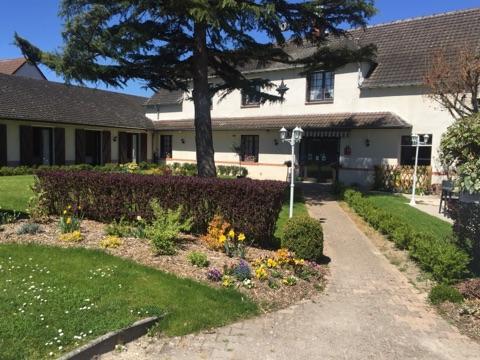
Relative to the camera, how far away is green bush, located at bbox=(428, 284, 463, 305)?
6.03 metres

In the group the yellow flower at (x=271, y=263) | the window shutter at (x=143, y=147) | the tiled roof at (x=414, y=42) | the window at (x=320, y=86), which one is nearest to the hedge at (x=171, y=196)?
the yellow flower at (x=271, y=263)

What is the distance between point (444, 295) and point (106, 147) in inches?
1038

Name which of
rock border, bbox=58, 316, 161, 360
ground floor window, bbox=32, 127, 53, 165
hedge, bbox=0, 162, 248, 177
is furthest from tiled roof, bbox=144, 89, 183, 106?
rock border, bbox=58, 316, 161, 360

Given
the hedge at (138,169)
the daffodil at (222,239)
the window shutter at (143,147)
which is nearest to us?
the daffodil at (222,239)

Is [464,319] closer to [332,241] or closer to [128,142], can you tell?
[332,241]

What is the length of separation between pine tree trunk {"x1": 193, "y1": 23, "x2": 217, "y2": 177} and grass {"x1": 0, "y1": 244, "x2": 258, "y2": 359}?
337 inches

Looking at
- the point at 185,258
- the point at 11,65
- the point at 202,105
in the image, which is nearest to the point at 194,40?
the point at 202,105

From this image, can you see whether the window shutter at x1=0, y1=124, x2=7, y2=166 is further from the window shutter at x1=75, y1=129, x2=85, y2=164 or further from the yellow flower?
the yellow flower

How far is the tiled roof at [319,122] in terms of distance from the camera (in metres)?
19.8

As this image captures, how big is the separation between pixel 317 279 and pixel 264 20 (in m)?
8.45

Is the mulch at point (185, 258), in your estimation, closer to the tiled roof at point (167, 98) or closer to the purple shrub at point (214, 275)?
the purple shrub at point (214, 275)

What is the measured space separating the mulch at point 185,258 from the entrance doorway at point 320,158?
15532 millimetres

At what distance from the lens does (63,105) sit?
2675cm

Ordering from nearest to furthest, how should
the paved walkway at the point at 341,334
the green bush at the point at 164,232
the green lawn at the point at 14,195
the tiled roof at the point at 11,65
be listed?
the paved walkway at the point at 341,334
the green bush at the point at 164,232
the green lawn at the point at 14,195
the tiled roof at the point at 11,65
